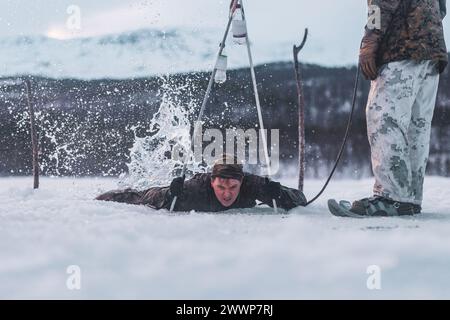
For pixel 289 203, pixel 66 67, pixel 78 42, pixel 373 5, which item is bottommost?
pixel 289 203

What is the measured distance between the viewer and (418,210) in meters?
3.40

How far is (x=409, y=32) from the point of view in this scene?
3.29 meters

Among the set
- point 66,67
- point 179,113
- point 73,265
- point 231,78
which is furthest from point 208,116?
point 66,67

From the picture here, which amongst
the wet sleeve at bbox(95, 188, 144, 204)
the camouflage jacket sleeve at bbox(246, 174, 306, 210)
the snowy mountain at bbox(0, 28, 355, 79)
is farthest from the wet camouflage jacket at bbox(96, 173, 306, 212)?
the snowy mountain at bbox(0, 28, 355, 79)

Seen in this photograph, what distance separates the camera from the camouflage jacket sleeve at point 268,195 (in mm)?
3773

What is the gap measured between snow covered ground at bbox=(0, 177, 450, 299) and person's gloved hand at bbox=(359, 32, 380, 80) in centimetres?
119

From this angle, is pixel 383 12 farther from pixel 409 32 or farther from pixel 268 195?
pixel 268 195

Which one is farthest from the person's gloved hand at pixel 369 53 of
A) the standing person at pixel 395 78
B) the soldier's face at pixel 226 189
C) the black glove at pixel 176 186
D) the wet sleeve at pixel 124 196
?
the wet sleeve at pixel 124 196

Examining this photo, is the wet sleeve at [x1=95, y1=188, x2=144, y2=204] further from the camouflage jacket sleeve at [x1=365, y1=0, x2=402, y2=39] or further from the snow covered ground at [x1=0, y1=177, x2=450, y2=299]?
the camouflage jacket sleeve at [x1=365, y1=0, x2=402, y2=39]

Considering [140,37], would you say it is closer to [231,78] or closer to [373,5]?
[231,78]

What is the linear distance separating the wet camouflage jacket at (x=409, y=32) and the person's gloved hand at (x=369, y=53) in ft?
0.13

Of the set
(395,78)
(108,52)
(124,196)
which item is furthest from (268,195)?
(108,52)
